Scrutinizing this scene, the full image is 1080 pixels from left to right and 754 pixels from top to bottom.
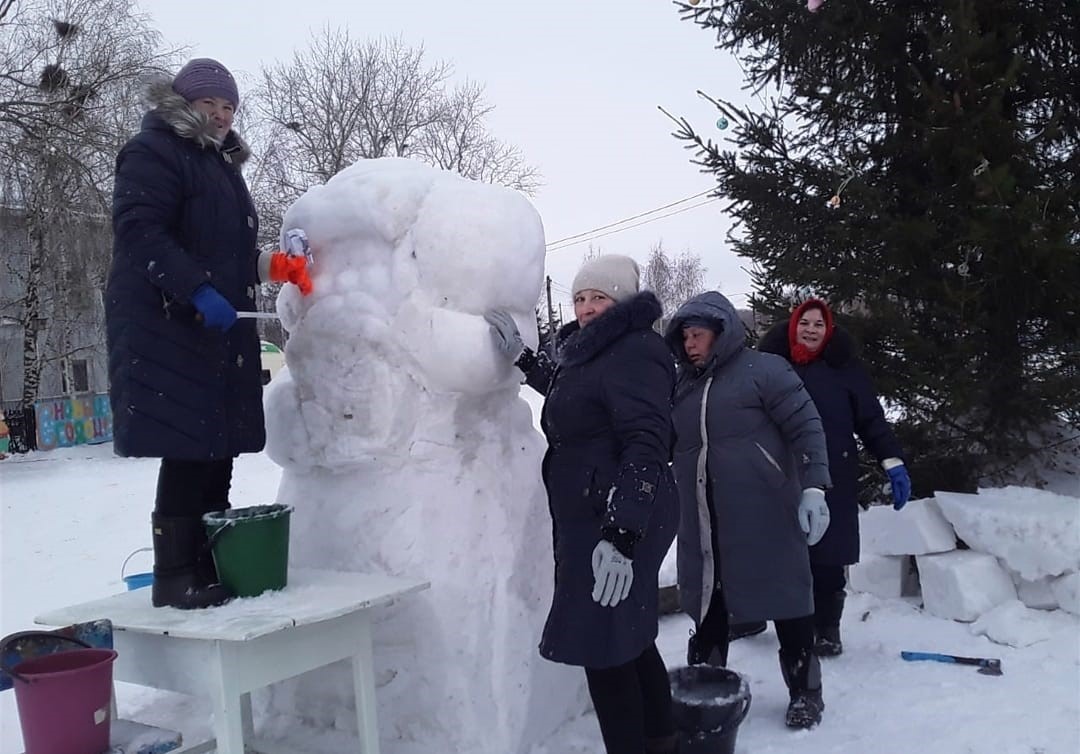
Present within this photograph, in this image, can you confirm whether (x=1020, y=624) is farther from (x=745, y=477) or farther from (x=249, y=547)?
(x=249, y=547)

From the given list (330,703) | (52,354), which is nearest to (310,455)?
(330,703)

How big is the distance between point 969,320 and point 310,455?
3.62 meters

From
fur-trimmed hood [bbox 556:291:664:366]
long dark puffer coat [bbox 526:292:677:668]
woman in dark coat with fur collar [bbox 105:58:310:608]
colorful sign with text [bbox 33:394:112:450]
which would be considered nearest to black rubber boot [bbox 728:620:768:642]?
long dark puffer coat [bbox 526:292:677:668]

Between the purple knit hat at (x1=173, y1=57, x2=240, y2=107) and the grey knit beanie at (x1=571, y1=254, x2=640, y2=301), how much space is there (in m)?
1.20

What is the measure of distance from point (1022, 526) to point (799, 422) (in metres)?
1.89

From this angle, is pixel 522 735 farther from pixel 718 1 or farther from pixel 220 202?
pixel 718 1

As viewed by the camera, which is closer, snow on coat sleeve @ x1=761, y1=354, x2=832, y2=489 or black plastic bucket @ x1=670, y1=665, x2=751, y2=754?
black plastic bucket @ x1=670, y1=665, x2=751, y2=754

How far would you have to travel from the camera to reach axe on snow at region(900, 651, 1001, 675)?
362cm

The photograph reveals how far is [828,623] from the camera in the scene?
3949 millimetres

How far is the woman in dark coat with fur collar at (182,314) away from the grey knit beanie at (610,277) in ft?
3.33

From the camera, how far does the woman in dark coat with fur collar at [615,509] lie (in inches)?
89.2

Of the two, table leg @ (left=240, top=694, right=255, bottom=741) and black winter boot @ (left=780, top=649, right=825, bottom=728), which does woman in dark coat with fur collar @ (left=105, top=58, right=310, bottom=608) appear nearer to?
table leg @ (left=240, top=694, right=255, bottom=741)

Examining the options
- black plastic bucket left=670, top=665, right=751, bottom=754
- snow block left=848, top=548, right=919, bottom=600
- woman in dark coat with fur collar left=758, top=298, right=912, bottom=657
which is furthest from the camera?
snow block left=848, top=548, right=919, bottom=600

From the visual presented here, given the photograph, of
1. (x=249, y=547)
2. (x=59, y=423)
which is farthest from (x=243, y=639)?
(x=59, y=423)
